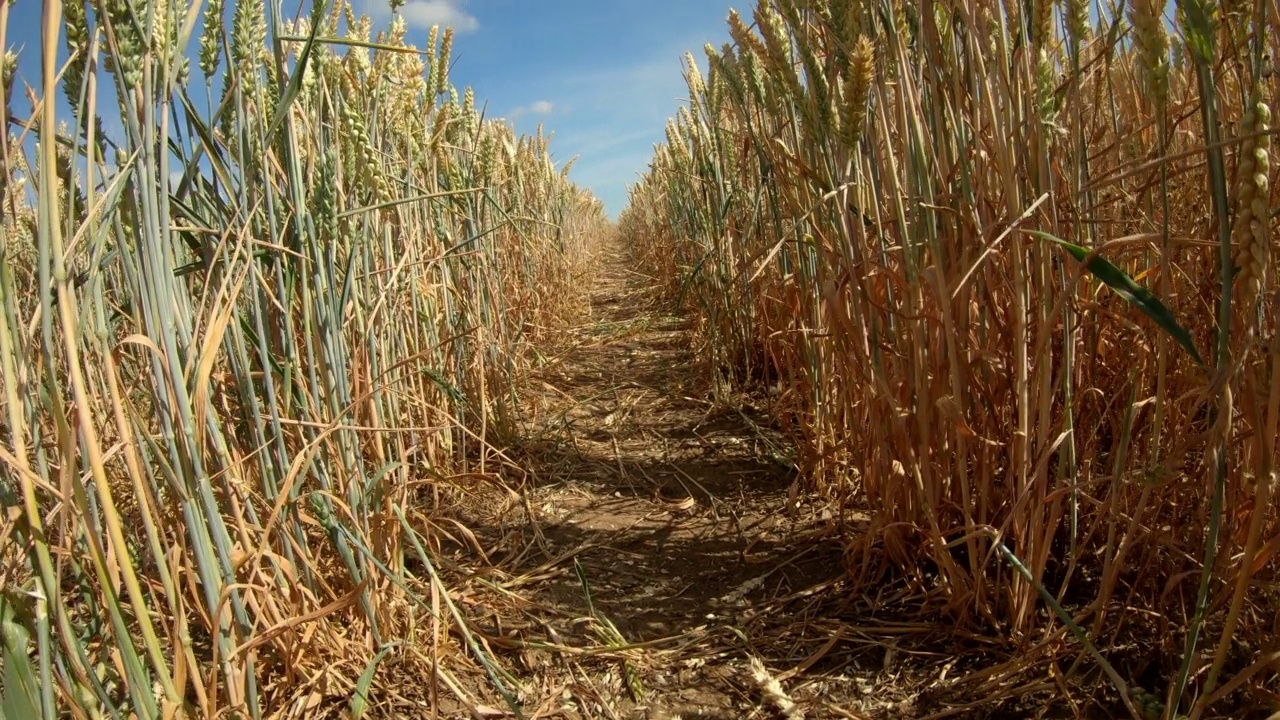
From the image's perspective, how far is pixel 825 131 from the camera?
1218 millimetres

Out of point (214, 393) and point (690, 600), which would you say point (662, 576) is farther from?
point (214, 393)

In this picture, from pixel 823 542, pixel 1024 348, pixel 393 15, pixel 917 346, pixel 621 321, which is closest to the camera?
pixel 1024 348

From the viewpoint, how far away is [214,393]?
109 cm

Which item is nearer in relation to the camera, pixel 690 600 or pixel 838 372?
pixel 690 600

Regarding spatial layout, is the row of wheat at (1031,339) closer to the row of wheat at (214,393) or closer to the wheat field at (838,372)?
the wheat field at (838,372)

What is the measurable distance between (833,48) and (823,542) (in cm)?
86

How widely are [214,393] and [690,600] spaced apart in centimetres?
82

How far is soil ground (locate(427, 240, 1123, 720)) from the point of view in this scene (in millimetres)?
1095

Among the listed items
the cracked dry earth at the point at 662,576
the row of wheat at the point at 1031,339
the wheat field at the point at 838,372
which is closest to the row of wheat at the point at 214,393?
the wheat field at the point at 838,372

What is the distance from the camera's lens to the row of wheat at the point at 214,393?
654 millimetres

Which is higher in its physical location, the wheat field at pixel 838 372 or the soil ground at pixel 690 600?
the wheat field at pixel 838 372

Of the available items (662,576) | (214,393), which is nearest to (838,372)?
(662,576)

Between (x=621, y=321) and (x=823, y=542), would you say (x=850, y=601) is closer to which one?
(x=823, y=542)

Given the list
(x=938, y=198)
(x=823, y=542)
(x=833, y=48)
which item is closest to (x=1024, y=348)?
(x=938, y=198)
